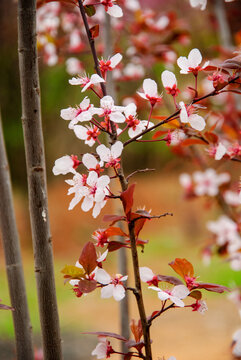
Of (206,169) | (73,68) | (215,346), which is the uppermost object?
(73,68)

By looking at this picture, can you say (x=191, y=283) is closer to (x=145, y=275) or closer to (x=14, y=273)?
(x=145, y=275)

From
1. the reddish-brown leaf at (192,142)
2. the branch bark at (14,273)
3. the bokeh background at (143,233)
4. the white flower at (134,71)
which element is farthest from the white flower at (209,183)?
the branch bark at (14,273)

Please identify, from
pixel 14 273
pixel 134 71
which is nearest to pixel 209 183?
pixel 134 71

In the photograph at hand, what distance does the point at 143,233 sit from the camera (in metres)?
4.78

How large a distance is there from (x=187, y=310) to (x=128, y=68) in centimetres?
174

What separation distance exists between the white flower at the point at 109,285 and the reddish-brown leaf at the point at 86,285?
11 millimetres

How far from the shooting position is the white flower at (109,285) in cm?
57

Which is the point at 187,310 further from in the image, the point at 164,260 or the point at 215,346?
the point at 164,260

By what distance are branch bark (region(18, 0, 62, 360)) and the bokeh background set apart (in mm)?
989

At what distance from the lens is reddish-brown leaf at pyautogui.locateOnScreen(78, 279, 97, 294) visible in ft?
1.83

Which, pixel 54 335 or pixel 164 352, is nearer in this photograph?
Answer: pixel 54 335

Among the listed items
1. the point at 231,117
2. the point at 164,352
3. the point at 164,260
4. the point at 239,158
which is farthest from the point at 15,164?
the point at 239,158

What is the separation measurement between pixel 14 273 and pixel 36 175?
0.75 feet

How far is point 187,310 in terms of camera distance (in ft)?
9.11
